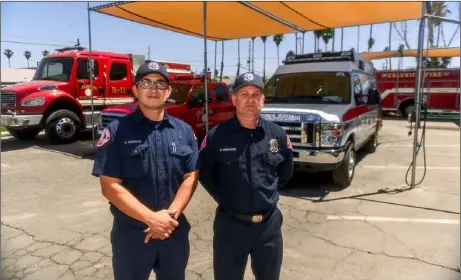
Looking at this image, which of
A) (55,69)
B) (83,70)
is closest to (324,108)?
(83,70)

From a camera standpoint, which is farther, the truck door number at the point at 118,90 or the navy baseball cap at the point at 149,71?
the truck door number at the point at 118,90

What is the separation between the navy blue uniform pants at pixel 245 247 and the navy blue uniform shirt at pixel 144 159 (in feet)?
1.40

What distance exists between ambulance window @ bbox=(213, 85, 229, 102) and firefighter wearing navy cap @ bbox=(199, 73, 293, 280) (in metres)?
6.61

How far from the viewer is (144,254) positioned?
200cm

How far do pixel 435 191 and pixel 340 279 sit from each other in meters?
3.61

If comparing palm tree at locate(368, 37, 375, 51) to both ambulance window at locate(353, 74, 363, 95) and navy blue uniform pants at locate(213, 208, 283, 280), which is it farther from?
navy blue uniform pants at locate(213, 208, 283, 280)

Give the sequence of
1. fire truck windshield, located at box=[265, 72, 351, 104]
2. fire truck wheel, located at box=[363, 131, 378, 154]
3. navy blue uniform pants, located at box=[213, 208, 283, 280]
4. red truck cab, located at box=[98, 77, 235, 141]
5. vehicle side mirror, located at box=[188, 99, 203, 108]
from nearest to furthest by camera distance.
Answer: navy blue uniform pants, located at box=[213, 208, 283, 280]
fire truck windshield, located at box=[265, 72, 351, 104]
red truck cab, located at box=[98, 77, 235, 141]
vehicle side mirror, located at box=[188, 99, 203, 108]
fire truck wheel, located at box=[363, 131, 378, 154]

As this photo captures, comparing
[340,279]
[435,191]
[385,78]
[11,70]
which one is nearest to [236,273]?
[340,279]

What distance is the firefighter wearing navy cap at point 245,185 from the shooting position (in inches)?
85.9

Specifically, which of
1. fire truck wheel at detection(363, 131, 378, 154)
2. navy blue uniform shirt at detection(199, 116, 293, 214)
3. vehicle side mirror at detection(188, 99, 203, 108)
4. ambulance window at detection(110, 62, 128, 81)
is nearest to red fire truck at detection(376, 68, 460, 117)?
fire truck wheel at detection(363, 131, 378, 154)

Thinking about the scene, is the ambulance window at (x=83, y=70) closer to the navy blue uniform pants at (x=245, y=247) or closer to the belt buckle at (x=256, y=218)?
the navy blue uniform pants at (x=245, y=247)

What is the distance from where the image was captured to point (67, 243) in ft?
12.7

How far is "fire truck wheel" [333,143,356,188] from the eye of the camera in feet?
18.9

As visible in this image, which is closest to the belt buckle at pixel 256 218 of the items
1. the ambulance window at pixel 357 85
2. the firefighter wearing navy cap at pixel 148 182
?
the firefighter wearing navy cap at pixel 148 182
